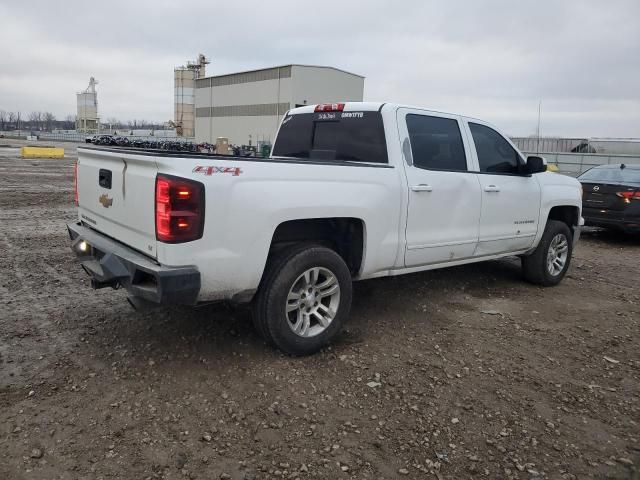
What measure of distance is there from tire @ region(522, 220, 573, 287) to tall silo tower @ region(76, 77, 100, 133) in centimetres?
10122

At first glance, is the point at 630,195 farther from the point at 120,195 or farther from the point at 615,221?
the point at 120,195

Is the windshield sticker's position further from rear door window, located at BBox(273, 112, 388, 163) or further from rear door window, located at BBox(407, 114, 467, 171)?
rear door window, located at BBox(407, 114, 467, 171)

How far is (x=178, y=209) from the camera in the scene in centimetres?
336

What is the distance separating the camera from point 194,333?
15.0 ft

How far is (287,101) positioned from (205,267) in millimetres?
51449

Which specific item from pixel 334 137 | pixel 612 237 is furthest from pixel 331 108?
pixel 612 237

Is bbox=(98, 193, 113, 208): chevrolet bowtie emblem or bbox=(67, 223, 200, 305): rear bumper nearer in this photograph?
bbox=(67, 223, 200, 305): rear bumper

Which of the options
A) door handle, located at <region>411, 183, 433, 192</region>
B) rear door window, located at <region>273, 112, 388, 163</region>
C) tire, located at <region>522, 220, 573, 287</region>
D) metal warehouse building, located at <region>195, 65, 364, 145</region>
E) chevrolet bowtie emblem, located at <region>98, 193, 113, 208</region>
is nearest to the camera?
chevrolet bowtie emblem, located at <region>98, 193, 113, 208</region>

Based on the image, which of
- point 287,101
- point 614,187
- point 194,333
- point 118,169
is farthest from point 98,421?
point 287,101

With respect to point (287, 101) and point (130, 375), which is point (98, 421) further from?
point (287, 101)

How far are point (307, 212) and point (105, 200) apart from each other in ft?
5.29

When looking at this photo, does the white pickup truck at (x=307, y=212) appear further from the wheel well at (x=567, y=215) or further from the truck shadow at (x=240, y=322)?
the wheel well at (x=567, y=215)

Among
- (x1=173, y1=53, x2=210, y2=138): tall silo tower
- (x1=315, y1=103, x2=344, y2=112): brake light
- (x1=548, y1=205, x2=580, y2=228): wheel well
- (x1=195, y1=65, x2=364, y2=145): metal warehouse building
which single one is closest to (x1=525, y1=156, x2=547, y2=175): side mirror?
(x1=548, y1=205, x2=580, y2=228): wheel well

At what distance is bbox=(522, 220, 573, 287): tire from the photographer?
6.52 metres
